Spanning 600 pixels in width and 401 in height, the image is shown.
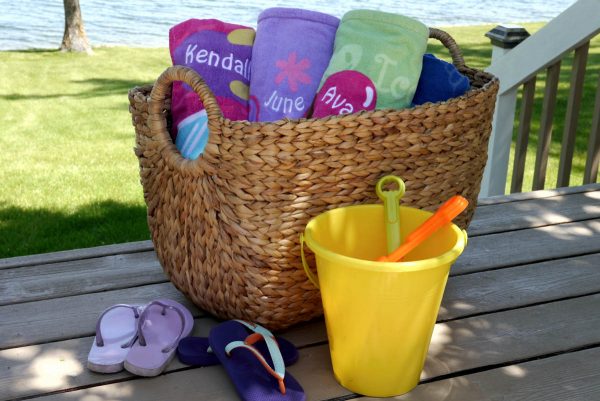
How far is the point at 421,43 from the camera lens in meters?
1.59

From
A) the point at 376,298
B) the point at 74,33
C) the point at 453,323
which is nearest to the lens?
the point at 376,298

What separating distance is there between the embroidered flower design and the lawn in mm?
1339

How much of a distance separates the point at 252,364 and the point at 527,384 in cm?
50

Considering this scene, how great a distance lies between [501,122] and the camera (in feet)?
8.44

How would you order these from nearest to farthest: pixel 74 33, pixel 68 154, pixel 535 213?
pixel 535 213 < pixel 68 154 < pixel 74 33

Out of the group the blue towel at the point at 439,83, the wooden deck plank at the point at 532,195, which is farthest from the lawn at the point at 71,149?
the blue towel at the point at 439,83

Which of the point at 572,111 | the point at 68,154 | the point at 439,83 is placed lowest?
the point at 68,154

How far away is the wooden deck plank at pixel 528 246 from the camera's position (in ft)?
6.06

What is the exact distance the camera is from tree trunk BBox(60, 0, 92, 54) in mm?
6355

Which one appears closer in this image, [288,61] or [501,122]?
[288,61]

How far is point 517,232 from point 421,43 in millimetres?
682

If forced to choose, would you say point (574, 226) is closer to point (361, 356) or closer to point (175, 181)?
point (361, 356)

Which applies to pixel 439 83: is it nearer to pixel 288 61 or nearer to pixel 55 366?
pixel 288 61

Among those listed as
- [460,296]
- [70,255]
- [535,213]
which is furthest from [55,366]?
[535,213]
